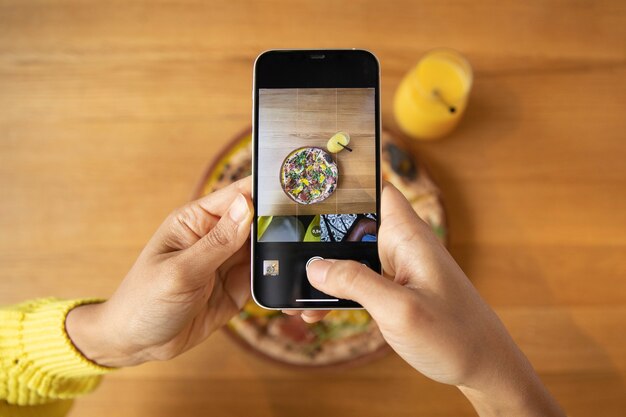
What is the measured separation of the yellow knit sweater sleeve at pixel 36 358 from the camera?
26.0 inches

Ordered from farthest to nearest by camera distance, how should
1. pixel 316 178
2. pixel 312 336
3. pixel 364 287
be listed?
pixel 312 336 < pixel 316 178 < pixel 364 287

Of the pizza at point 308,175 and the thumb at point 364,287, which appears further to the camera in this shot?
the pizza at point 308,175

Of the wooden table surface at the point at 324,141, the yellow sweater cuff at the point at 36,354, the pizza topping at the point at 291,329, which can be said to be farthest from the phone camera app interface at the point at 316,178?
the yellow sweater cuff at the point at 36,354

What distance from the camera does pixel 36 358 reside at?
0.67m

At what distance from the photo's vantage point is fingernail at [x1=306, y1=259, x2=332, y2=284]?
0.55 metres

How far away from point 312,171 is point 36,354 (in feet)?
1.62

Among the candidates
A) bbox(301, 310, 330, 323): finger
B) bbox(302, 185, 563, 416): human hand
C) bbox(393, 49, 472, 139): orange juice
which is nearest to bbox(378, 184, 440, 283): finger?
bbox(302, 185, 563, 416): human hand

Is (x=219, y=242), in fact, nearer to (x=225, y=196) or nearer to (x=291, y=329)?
(x=225, y=196)

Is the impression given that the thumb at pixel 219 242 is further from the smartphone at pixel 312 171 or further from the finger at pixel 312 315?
the finger at pixel 312 315

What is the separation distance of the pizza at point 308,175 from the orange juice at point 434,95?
0.25 meters

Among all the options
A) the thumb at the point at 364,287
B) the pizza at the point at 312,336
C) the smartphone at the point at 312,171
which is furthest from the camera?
the pizza at the point at 312,336

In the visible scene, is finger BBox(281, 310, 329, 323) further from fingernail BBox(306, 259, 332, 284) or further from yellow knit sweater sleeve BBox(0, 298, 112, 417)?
yellow knit sweater sleeve BBox(0, 298, 112, 417)

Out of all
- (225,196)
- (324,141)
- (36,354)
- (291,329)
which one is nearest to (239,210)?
(225,196)

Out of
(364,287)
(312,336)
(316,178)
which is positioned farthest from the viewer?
(312,336)
